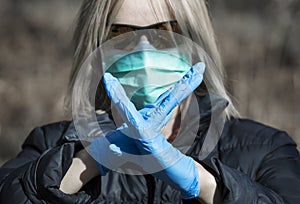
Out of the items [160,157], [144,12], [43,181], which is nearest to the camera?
[160,157]

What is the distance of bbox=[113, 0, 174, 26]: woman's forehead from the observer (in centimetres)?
166

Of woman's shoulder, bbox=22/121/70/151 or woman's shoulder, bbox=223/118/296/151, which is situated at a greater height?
woman's shoulder, bbox=223/118/296/151

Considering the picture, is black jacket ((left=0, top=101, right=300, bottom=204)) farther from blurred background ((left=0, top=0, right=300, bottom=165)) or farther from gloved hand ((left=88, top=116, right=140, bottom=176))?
blurred background ((left=0, top=0, right=300, bottom=165))

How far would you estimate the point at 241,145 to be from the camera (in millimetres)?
1739

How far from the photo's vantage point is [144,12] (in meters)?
1.66

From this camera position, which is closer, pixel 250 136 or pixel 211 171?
pixel 211 171

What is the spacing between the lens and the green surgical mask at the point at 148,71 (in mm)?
1651

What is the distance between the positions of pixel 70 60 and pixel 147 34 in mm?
2550

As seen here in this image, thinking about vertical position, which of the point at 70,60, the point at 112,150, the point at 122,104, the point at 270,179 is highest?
the point at 122,104

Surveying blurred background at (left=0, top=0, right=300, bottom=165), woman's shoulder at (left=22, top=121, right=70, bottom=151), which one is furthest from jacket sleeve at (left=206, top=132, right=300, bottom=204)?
blurred background at (left=0, top=0, right=300, bottom=165)

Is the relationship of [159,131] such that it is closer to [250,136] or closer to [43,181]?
[43,181]

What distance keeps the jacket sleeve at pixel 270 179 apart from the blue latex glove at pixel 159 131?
2.4 inches

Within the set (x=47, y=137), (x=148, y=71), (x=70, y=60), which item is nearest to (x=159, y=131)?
(x=148, y=71)

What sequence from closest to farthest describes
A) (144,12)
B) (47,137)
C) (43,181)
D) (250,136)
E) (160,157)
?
(160,157) → (43,181) → (144,12) → (250,136) → (47,137)
